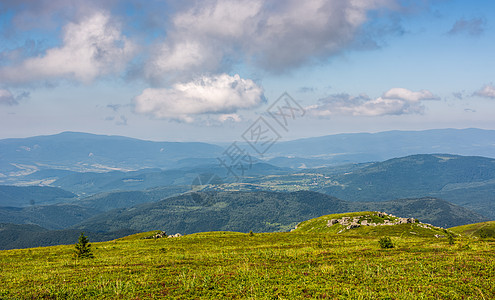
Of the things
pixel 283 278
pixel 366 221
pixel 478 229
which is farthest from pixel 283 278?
pixel 478 229

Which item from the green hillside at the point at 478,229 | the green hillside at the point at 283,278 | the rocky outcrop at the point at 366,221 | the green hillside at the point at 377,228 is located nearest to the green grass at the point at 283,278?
the green hillside at the point at 283,278

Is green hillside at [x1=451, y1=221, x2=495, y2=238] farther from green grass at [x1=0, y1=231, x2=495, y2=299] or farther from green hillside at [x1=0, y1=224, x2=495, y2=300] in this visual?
green hillside at [x1=0, y1=224, x2=495, y2=300]

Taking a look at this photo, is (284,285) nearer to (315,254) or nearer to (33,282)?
(315,254)

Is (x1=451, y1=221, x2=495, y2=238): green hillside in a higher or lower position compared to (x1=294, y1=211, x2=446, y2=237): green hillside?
lower

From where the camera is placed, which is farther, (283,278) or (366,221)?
(366,221)

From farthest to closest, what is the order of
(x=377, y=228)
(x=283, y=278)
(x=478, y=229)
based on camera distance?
(x=478, y=229)
(x=377, y=228)
(x=283, y=278)

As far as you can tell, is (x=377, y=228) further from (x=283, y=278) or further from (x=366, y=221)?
(x=283, y=278)

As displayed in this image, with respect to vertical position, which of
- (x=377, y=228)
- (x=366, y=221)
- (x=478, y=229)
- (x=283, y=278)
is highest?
(x=283, y=278)

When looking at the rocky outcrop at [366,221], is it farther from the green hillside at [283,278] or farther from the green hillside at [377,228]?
the green hillside at [283,278]

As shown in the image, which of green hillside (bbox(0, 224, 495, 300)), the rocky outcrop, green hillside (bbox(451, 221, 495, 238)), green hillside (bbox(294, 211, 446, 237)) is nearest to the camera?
green hillside (bbox(0, 224, 495, 300))

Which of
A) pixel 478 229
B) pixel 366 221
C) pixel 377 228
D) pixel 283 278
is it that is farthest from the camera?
pixel 478 229

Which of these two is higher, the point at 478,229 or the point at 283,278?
the point at 283,278

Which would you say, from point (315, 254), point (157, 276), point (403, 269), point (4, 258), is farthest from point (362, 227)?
→ point (4, 258)

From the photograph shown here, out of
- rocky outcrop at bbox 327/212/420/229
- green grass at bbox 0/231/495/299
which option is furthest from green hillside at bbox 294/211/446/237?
green grass at bbox 0/231/495/299
